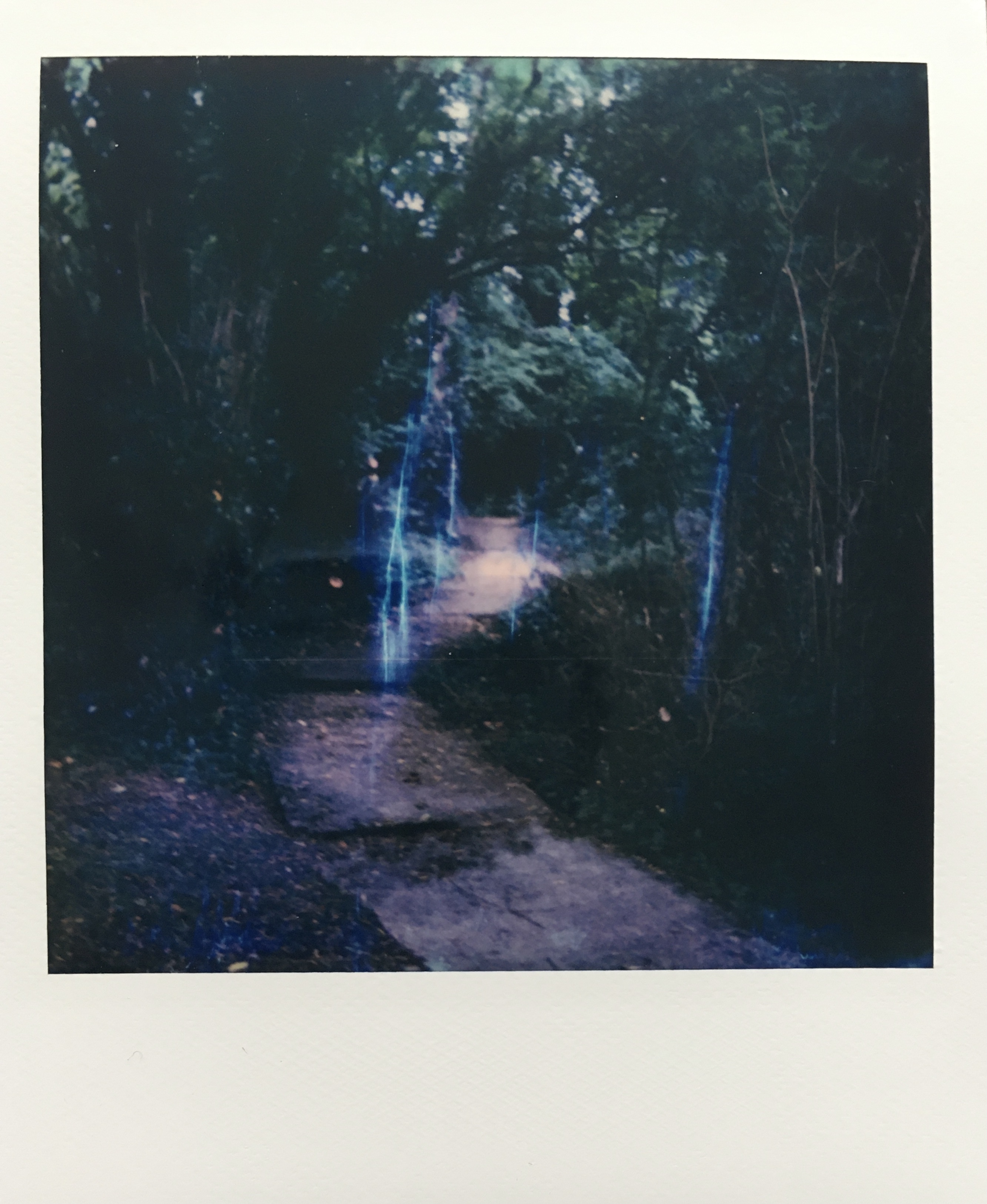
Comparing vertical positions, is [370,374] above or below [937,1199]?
above

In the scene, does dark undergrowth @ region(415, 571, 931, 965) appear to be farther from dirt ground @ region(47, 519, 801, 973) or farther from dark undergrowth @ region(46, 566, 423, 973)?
dark undergrowth @ region(46, 566, 423, 973)

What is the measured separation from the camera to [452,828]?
5.20 ft

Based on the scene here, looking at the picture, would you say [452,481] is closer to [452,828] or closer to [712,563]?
[712,563]

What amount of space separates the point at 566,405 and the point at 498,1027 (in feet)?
4.04

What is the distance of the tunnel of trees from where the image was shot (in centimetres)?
158

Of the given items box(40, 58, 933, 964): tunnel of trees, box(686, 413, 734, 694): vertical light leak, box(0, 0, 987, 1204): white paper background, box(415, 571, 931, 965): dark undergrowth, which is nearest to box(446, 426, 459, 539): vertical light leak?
box(40, 58, 933, 964): tunnel of trees

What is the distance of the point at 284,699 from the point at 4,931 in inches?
28.1

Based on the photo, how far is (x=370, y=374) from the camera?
158 cm

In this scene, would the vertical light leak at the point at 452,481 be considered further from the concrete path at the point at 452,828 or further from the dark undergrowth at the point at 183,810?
the dark undergrowth at the point at 183,810

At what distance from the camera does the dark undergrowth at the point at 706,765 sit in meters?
1.59

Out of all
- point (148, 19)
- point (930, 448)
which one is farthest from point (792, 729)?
point (148, 19)

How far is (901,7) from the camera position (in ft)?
5.24

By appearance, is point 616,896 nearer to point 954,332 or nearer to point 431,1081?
point 431,1081

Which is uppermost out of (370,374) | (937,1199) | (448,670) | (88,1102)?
(370,374)
